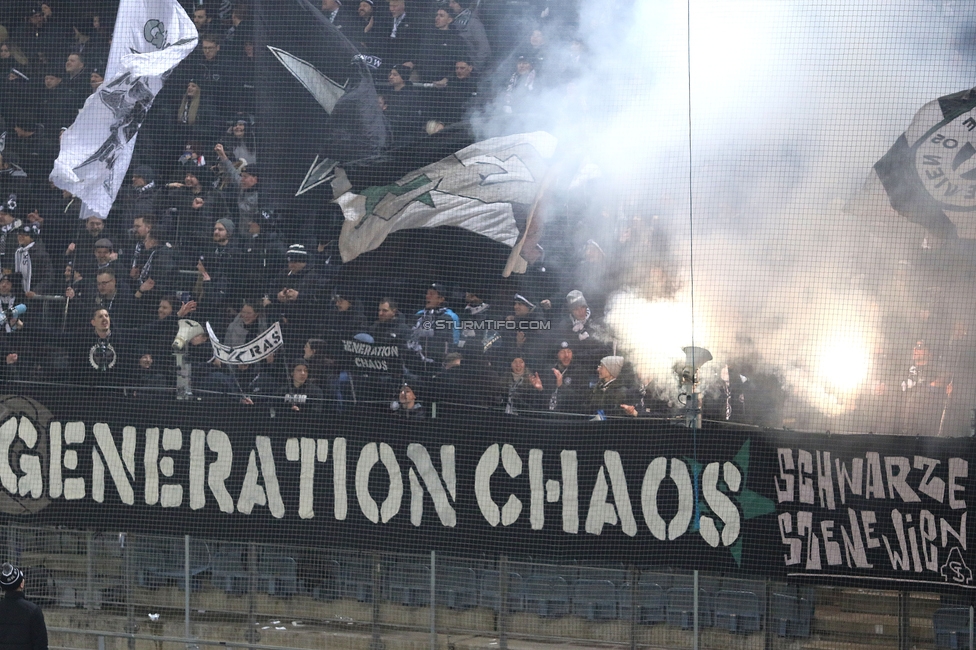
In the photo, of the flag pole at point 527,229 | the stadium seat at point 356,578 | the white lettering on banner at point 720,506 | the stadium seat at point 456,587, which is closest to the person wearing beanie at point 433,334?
the flag pole at point 527,229

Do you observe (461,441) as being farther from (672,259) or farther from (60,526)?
(60,526)

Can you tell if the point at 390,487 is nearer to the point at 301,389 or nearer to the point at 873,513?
the point at 301,389

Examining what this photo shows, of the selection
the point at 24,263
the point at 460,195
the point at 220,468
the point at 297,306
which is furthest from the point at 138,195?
the point at 460,195

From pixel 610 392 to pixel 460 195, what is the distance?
1957mm

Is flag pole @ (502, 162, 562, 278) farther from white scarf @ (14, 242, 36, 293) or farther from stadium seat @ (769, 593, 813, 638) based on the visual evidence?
white scarf @ (14, 242, 36, 293)

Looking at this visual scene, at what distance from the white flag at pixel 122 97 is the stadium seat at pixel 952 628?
6.87 metres

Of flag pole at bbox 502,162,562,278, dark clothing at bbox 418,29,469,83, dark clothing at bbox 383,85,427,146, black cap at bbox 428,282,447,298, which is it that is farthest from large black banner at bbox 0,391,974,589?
dark clothing at bbox 418,29,469,83

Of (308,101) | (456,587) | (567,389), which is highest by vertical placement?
(308,101)

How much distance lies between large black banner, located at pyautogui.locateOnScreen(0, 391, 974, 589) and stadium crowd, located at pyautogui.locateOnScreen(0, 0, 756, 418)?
1.28 ft

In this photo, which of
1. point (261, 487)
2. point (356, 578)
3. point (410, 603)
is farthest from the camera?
point (261, 487)

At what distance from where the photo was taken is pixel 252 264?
9.14m

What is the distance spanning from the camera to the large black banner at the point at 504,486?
23.5ft

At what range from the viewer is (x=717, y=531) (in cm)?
745

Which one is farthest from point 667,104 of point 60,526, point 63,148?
point 60,526
